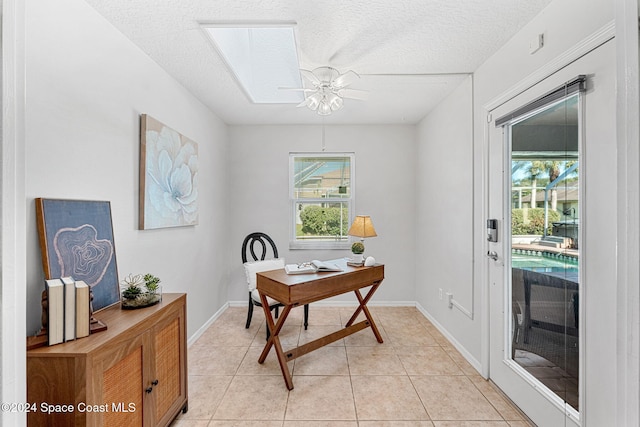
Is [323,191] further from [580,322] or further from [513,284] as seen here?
[580,322]

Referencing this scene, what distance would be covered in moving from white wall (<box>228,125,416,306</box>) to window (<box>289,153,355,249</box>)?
0.13 m

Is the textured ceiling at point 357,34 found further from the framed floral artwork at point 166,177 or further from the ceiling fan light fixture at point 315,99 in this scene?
the framed floral artwork at point 166,177

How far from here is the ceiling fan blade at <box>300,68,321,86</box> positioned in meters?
2.20

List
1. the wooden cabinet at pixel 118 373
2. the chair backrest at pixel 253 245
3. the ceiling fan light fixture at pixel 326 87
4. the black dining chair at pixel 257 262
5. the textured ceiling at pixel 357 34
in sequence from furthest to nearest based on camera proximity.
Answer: the chair backrest at pixel 253 245 < the black dining chair at pixel 257 262 < the ceiling fan light fixture at pixel 326 87 < the textured ceiling at pixel 357 34 < the wooden cabinet at pixel 118 373

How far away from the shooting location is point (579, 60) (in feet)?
4.50

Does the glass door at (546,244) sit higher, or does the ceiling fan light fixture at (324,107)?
the ceiling fan light fixture at (324,107)

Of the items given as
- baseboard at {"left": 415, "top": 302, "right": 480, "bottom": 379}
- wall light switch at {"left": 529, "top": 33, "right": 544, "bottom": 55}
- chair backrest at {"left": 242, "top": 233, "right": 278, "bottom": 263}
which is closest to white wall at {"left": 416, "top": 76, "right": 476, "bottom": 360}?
baseboard at {"left": 415, "top": 302, "right": 480, "bottom": 379}

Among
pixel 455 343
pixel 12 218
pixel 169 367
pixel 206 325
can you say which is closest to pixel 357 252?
pixel 455 343

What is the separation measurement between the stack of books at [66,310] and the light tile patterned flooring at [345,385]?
1.03m

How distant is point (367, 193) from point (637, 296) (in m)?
3.11

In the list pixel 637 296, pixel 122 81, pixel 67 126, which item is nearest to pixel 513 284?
pixel 637 296

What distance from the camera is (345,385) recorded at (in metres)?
2.12

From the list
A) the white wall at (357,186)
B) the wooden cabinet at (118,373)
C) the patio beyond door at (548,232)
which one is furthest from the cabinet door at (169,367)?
the patio beyond door at (548,232)

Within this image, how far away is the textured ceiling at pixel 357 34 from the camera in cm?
159
